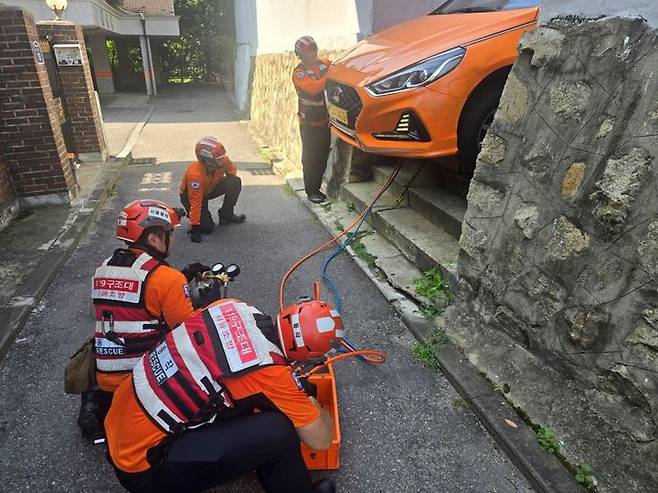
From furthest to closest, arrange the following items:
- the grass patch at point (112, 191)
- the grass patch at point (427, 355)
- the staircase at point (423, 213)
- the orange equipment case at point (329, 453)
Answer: the grass patch at point (112, 191)
the staircase at point (423, 213)
the grass patch at point (427, 355)
the orange equipment case at point (329, 453)

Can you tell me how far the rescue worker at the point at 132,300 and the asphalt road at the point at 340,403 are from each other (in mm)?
305

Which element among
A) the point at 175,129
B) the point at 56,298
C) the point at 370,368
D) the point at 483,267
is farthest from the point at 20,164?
the point at 175,129

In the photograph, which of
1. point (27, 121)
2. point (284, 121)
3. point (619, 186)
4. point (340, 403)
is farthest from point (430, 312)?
point (284, 121)

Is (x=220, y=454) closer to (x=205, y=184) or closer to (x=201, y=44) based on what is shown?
(x=205, y=184)

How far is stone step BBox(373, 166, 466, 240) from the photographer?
423cm

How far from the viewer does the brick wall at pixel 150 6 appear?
24375 millimetres

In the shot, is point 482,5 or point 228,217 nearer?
point 482,5

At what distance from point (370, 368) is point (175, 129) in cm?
1206

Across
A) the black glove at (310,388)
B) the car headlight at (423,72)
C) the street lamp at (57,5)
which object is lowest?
the black glove at (310,388)

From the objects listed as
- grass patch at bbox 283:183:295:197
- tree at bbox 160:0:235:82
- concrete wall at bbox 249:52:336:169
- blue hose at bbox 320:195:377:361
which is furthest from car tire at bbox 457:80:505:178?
tree at bbox 160:0:235:82

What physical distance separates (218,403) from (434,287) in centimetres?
235

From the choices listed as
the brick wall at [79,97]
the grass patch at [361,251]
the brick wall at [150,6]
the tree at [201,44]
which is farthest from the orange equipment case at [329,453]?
the brick wall at [150,6]

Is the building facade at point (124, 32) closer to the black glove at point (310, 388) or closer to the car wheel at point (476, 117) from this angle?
the car wheel at point (476, 117)

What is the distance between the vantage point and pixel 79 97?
7.79 meters
